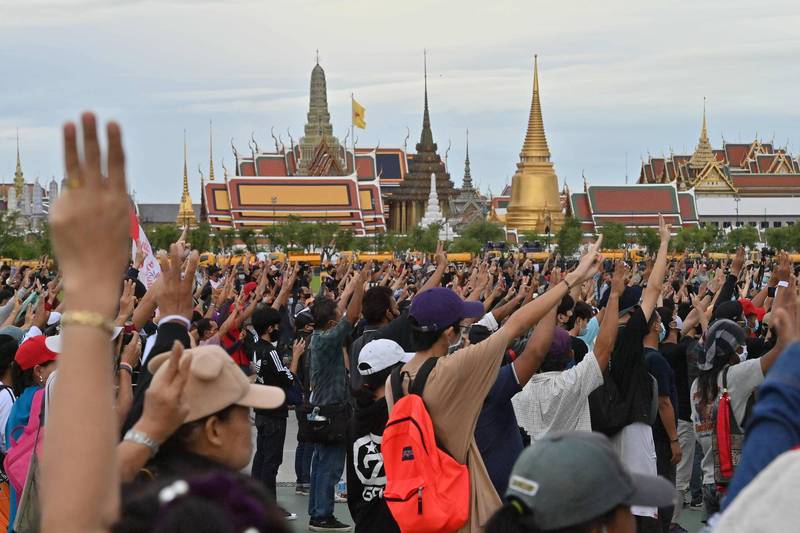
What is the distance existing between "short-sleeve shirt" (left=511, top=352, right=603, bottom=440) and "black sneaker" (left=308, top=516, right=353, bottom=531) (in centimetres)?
257

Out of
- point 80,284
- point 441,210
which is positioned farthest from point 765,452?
point 441,210

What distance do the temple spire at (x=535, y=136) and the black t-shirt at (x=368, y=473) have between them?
7753 cm

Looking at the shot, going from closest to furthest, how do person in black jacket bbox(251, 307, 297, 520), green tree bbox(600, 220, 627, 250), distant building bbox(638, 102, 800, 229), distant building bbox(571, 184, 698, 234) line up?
1. person in black jacket bbox(251, 307, 297, 520)
2. green tree bbox(600, 220, 627, 250)
3. distant building bbox(571, 184, 698, 234)
4. distant building bbox(638, 102, 800, 229)

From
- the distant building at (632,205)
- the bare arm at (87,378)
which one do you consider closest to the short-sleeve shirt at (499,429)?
the bare arm at (87,378)

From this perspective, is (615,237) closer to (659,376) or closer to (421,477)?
(659,376)

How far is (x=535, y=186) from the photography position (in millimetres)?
80562

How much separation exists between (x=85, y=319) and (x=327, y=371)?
5410 millimetres

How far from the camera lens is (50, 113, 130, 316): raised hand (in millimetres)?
1812

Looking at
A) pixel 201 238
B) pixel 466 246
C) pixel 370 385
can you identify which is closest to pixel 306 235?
pixel 201 238

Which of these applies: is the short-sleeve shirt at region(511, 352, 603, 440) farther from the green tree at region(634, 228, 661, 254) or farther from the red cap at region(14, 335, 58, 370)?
the green tree at region(634, 228, 661, 254)

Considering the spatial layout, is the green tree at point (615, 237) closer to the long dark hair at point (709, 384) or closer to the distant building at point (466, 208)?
the distant building at point (466, 208)

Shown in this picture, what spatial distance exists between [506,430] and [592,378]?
55 centimetres

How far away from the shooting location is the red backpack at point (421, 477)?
410 cm

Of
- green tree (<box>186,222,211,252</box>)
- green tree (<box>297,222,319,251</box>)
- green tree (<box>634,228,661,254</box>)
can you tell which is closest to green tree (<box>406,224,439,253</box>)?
green tree (<box>297,222,319,251</box>)
